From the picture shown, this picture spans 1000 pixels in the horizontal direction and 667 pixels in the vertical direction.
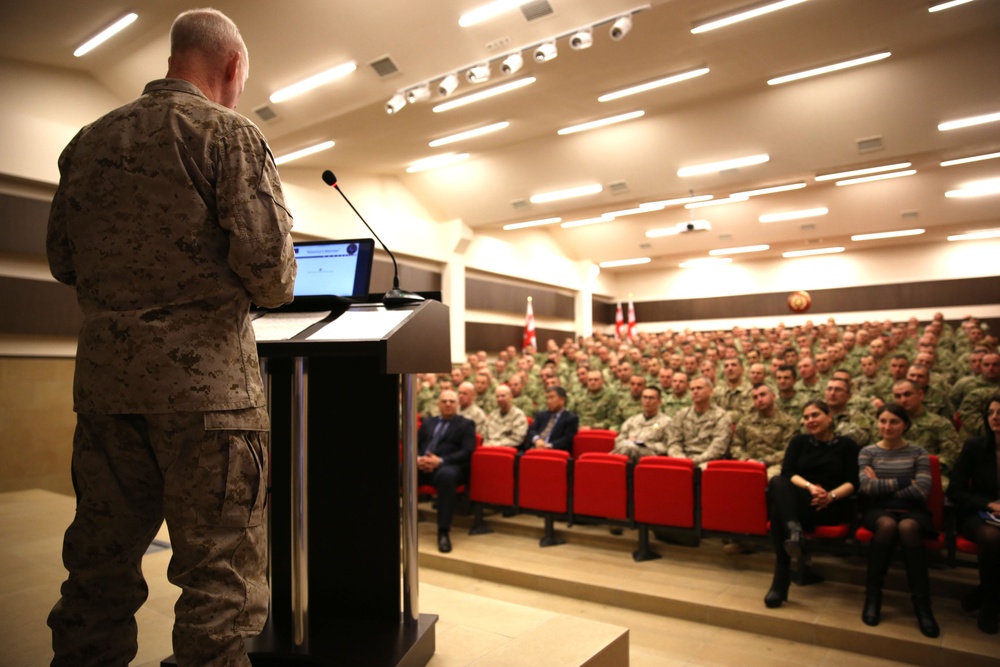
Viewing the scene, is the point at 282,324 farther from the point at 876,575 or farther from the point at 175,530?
the point at 876,575

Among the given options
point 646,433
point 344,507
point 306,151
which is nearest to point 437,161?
point 306,151

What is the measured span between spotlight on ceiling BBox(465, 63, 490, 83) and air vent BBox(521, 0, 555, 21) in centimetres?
69

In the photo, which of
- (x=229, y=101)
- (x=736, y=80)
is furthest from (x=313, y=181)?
(x=229, y=101)

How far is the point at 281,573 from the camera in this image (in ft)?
5.63

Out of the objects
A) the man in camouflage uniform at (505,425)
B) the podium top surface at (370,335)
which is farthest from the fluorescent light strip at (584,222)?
the podium top surface at (370,335)

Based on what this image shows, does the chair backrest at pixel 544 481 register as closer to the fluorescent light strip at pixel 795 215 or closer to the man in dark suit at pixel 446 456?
the man in dark suit at pixel 446 456

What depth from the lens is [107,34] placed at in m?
5.73

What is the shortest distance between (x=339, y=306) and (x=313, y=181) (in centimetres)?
842

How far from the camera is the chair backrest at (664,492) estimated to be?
3695 mm

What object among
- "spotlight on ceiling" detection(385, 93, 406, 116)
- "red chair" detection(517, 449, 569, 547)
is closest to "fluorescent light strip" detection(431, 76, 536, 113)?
"spotlight on ceiling" detection(385, 93, 406, 116)

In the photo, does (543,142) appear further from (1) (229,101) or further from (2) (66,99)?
(1) (229,101)

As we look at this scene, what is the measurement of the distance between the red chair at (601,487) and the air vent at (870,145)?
6386 millimetres

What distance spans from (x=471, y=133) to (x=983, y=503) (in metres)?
6.97

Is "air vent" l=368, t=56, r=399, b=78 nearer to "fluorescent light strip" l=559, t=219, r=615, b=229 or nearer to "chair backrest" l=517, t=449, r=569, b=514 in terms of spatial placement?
"chair backrest" l=517, t=449, r=569, b=514
